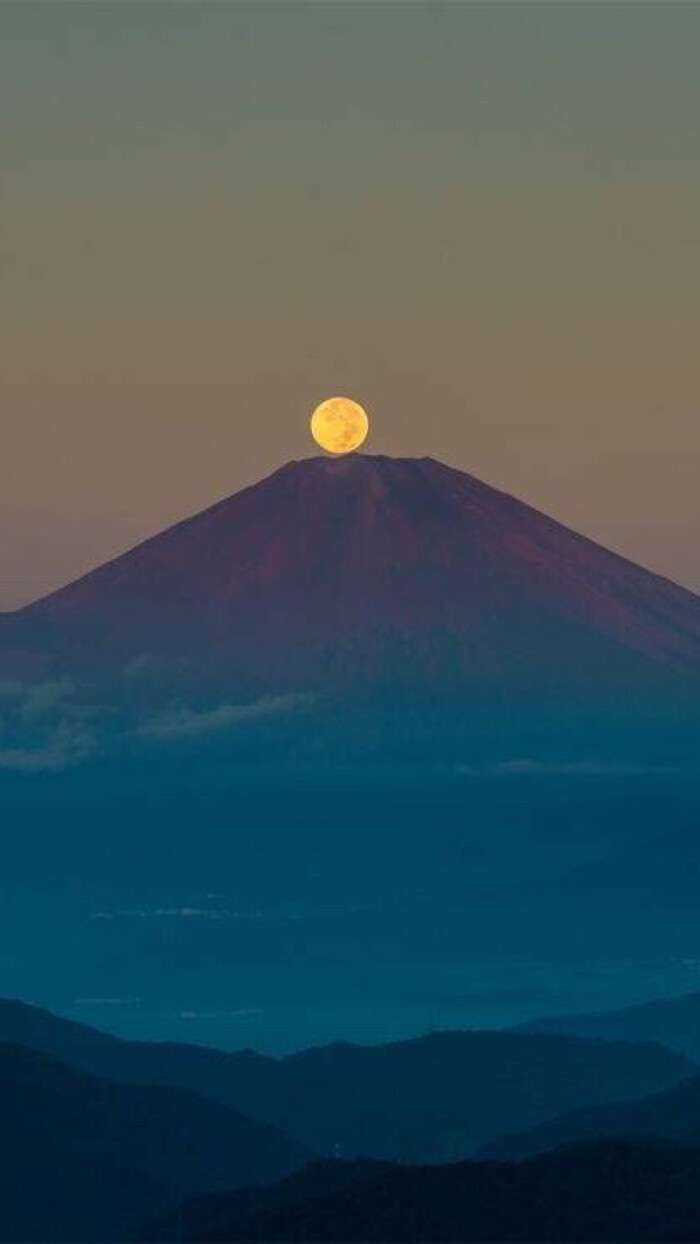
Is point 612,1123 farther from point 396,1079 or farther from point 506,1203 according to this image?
point 506,1203

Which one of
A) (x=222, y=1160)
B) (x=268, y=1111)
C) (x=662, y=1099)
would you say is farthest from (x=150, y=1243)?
(x=268, y=1111)

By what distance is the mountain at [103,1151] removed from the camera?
101 meters

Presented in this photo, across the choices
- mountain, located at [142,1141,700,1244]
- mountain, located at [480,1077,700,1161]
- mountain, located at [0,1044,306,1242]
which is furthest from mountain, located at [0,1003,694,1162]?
mountain, located at [142,1141,700,1244]

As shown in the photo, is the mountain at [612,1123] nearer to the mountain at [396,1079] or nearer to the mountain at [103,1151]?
the mountain at [103,1151]

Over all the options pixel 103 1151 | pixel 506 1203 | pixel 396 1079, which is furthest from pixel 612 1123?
pixel 506 1203

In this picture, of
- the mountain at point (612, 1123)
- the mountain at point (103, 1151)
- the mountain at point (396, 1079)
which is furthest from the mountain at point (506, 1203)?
the mountain at point (396, 1079)

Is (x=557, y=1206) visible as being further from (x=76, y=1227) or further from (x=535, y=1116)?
(x=535, y=1116)

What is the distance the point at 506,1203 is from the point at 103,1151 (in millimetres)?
33432

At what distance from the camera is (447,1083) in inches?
5620

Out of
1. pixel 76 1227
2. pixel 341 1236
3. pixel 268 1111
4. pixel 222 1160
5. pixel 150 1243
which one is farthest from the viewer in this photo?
pixel 268 1111

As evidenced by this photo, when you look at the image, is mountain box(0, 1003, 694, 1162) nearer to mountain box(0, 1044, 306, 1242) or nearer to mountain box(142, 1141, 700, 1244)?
mountain box(0, 1044, 306, 1242)

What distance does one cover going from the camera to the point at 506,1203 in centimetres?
7650

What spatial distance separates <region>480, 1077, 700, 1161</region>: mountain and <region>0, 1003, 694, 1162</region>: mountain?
1635 cm

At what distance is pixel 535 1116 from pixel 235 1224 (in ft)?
193
